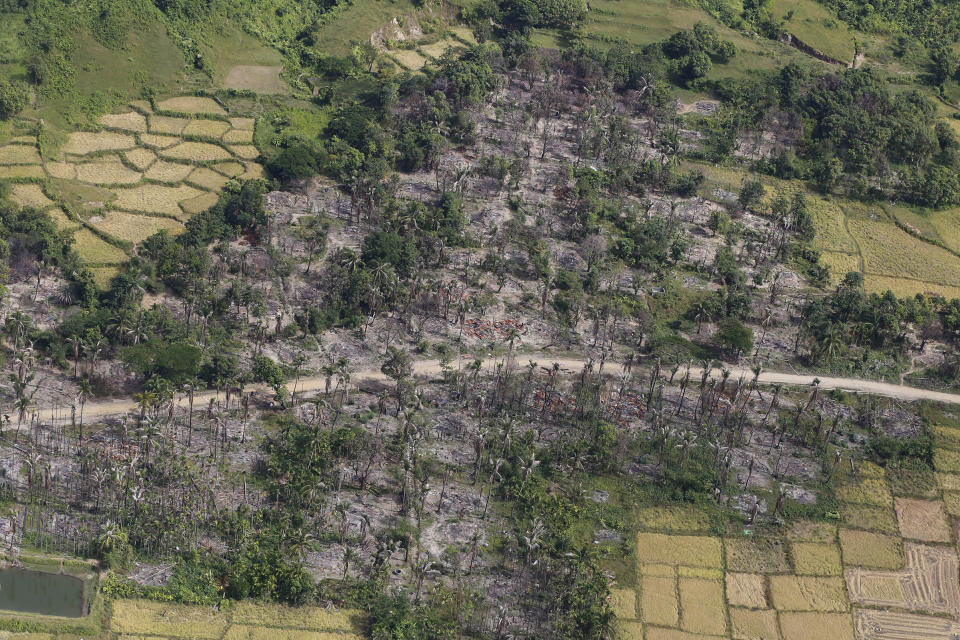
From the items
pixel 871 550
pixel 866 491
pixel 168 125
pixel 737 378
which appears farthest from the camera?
pixel 168 125

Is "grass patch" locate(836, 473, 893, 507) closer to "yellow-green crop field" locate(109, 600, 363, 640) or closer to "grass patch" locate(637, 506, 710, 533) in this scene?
"grass patch" locate(637, 506, 710, 533)

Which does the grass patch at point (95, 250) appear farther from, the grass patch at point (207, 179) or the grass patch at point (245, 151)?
the grass patch at point (245, 151)

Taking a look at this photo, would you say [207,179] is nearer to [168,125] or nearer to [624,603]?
[168,125]

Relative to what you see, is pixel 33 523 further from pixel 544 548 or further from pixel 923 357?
pixel 923 357

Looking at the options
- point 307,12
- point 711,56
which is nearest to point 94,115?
point 307,12

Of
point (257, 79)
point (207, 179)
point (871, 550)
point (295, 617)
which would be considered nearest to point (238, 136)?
point (207, 179)

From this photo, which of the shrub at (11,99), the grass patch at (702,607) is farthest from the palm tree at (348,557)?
the shrub at (11,99)
